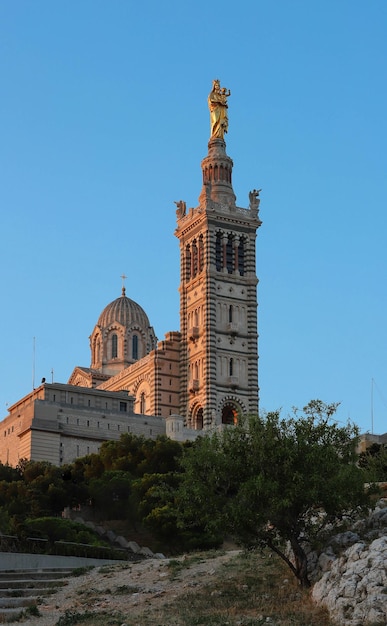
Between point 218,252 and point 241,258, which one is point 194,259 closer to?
point 218,252

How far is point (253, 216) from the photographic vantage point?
10156 centimetres

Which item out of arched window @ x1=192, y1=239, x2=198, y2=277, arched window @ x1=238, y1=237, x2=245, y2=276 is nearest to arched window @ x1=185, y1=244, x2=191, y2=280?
arched window @ x1=192, y1=239, x2=198, y2=277

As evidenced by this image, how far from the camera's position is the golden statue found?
342 feet

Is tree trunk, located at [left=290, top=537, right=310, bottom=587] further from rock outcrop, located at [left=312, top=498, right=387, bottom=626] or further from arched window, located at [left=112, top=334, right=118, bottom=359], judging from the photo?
arched window, located at [left=112, top=334, right=118, bottom=359]

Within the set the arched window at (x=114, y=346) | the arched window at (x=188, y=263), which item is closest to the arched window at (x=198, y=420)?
the arched window at (x=188, y=263)

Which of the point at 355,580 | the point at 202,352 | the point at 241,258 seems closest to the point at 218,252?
the point at 241,258

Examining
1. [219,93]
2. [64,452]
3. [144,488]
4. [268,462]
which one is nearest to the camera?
[268,462]

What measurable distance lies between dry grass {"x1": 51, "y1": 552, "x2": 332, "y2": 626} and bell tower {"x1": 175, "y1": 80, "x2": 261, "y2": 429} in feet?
173

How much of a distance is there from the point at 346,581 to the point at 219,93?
253 ft

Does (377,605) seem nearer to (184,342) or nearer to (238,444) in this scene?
(238,444)

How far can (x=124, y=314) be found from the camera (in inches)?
4535

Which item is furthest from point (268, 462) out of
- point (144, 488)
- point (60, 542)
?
point (144, 488)

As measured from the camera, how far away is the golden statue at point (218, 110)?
342 ft

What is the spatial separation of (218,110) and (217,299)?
59.3ft
